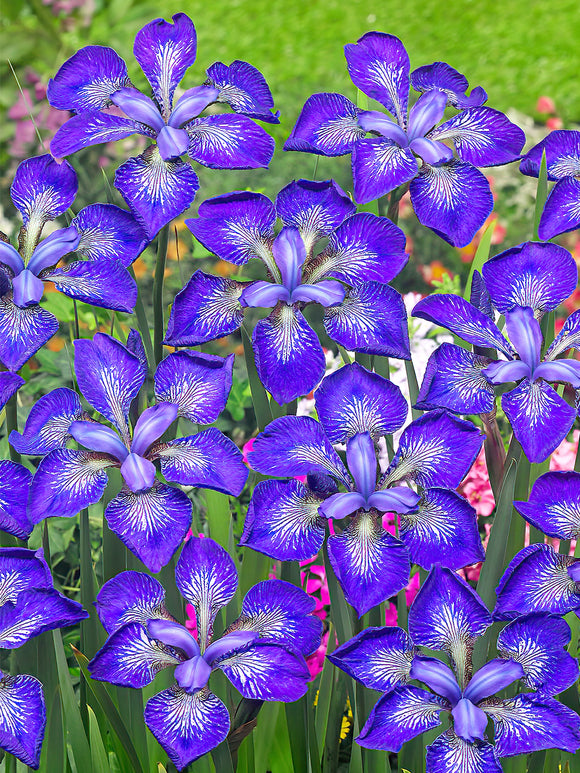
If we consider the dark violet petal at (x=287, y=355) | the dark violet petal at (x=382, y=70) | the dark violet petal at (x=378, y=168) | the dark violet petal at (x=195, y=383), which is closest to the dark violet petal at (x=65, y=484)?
the dark violet petal at (x=195, y=383)

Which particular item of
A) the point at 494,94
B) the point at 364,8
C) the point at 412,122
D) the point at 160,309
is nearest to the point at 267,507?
the point at 160,309

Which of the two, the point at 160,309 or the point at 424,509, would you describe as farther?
the point at 160,309

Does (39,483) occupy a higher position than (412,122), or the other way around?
(412,122)

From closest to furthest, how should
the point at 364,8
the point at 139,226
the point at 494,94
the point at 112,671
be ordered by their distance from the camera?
the point at 112,671
the point at 139,226
the point at 494,94
the point at 364,8

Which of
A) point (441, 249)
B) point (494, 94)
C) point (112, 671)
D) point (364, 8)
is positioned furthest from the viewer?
point (364, 8)

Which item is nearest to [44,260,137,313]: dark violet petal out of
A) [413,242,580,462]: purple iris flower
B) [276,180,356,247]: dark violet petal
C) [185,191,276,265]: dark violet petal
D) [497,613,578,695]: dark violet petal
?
[185,191,276,265]: dark violet petal

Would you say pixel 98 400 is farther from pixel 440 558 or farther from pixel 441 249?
pixel 441 249

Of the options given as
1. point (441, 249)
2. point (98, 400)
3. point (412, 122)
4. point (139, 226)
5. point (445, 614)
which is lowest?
point (441, 249)

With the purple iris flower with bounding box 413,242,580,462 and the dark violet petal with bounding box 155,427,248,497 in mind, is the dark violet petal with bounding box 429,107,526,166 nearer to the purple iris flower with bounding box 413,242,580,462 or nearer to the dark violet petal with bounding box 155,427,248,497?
the purple iris flower with bounding box 413,242,580,462
